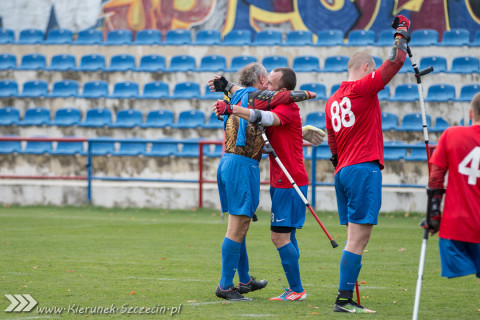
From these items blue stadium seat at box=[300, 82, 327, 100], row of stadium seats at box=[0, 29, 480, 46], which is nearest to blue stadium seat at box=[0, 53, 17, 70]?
row of stadium seats at box=[0, 29, 480, 46]

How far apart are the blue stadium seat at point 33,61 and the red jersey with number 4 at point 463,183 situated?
19.4 m

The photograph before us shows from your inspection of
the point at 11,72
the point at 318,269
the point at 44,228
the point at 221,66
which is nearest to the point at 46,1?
the point at 11,72

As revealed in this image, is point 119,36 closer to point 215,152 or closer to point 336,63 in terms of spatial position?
point 336,63

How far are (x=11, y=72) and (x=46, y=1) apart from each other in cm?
528

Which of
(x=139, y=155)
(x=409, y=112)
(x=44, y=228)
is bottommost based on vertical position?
(x=44, y=228)

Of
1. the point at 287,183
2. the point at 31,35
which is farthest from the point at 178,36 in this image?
the point at 287,183

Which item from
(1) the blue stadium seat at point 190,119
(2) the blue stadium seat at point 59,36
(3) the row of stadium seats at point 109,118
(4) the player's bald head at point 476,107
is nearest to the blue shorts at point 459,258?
(4) the player's bald head at point 476,107

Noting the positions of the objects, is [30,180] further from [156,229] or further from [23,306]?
[23,306]

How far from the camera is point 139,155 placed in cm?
1889

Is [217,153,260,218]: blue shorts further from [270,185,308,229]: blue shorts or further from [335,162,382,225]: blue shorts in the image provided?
[335,162,382,225]: blue shorts

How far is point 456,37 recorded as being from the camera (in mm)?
22422

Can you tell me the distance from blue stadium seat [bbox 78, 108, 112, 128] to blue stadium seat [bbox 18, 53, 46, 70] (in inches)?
130

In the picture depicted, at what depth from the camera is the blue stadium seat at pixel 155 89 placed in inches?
846

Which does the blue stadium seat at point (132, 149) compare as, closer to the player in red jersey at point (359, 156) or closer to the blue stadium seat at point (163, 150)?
the blue stadium seat at point (163, 150)
